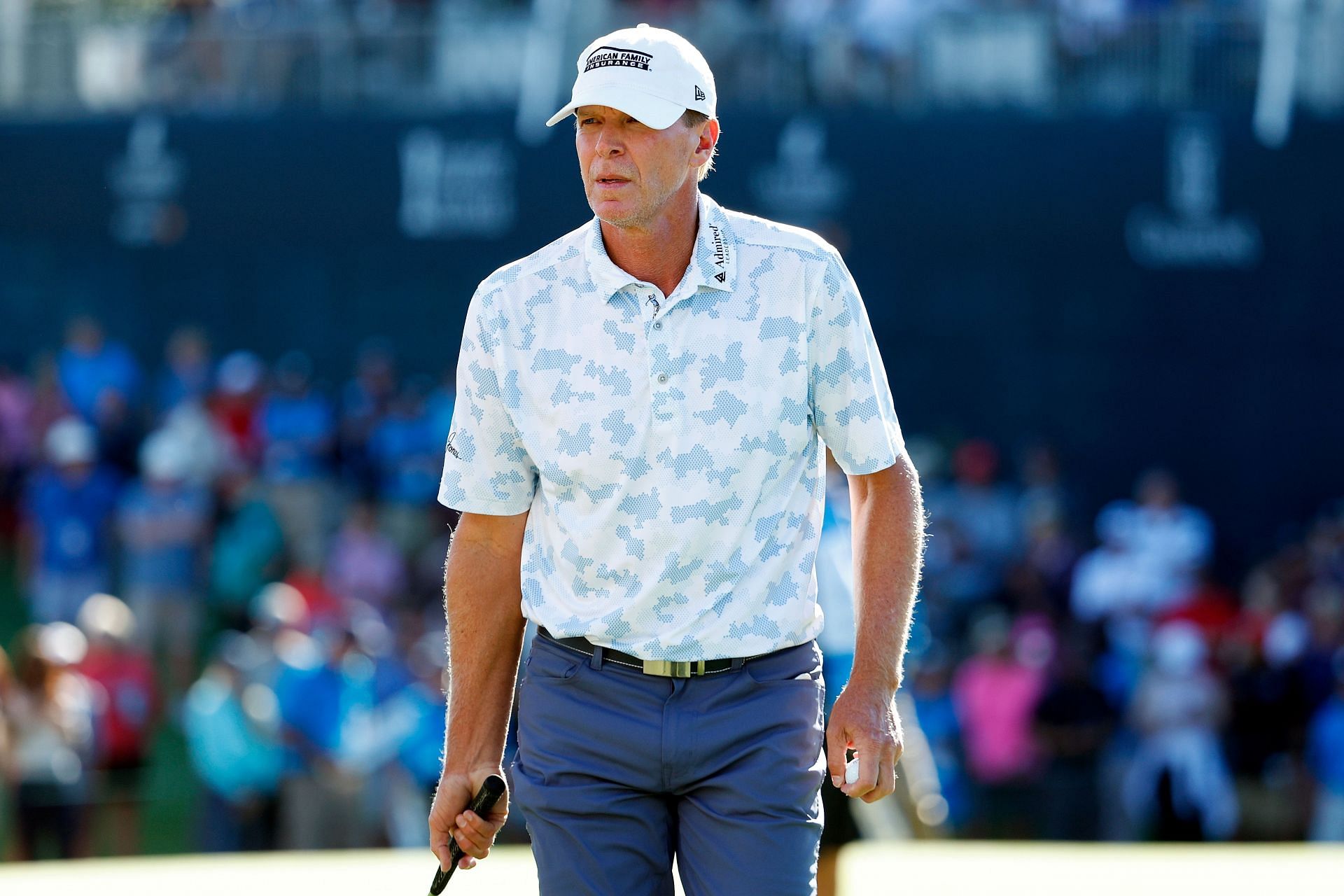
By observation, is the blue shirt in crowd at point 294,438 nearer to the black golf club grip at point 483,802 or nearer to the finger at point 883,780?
the black golf club grip at point 483,802

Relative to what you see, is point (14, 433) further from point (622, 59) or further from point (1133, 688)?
point (622, 59)

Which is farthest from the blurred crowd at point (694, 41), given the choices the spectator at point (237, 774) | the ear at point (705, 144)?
the ear at point (705, 144)

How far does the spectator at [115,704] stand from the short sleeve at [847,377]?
6494 millimetres

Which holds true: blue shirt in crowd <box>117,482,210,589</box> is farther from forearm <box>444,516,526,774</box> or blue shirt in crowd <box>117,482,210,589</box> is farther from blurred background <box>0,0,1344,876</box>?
forearm <box>444,516,526,774</box>

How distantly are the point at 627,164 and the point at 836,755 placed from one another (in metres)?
1.04

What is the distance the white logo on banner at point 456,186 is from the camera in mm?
13984

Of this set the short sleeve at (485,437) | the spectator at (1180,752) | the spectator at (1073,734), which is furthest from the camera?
the spectator at (1180,752)

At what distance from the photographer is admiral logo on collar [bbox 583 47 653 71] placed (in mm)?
3273

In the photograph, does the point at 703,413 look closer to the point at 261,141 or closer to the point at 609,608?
the point at 609,608

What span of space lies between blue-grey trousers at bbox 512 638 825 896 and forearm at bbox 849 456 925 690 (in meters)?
0.16

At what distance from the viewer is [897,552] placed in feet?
11.1

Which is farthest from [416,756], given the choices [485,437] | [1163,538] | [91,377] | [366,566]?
[485,437]

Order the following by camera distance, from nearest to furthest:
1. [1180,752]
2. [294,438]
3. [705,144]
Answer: [705,144]
[1180,752]
[294,438]

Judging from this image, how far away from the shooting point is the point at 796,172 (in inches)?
536
